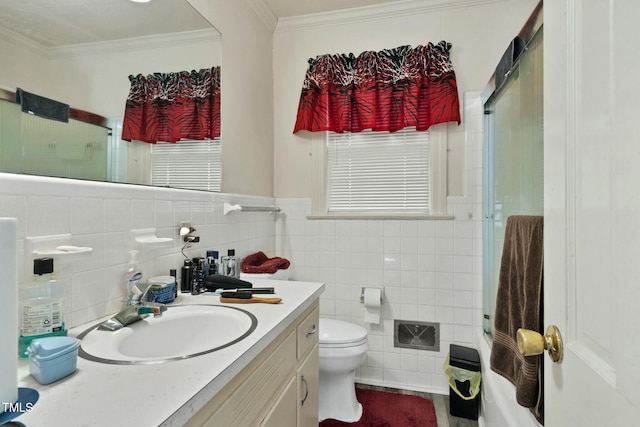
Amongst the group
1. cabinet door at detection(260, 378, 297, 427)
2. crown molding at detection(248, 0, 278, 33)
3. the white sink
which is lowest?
cabinet door at detection(260, 378, 297, 427)

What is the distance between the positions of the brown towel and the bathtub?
18cm

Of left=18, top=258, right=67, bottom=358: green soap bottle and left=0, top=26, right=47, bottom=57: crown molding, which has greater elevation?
left=0, top=26, right=47, bottom=57: crown molding

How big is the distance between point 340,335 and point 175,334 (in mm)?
1060

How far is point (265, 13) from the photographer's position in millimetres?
2295

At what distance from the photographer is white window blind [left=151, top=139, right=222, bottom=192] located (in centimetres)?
136

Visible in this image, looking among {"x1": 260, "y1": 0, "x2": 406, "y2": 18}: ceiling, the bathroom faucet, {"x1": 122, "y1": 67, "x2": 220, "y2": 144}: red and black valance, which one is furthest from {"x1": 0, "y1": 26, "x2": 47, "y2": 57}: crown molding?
{"x1": 260, "y1": 0, "x2": 406, "y2": 18}: ceiling

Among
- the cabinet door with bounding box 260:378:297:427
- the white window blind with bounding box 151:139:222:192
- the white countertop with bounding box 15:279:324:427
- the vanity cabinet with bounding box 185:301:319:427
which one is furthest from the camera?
the white window blind with bounding box 151:139:222:192

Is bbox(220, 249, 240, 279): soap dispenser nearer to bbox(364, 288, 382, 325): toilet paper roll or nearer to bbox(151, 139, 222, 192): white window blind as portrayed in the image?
bbox(151, 139, 222, 192): white window blind

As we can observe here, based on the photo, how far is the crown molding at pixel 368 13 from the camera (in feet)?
7.12

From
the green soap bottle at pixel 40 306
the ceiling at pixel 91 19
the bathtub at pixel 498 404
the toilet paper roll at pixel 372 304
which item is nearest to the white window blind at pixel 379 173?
the toilet paper roll at pixel 372 304

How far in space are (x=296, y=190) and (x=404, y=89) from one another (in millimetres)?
1012

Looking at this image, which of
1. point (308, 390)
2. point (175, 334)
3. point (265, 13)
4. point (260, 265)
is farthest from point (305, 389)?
point (265, 13)

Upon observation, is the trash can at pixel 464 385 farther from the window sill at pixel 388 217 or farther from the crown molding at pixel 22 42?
the crown molding at pixel 22 42
